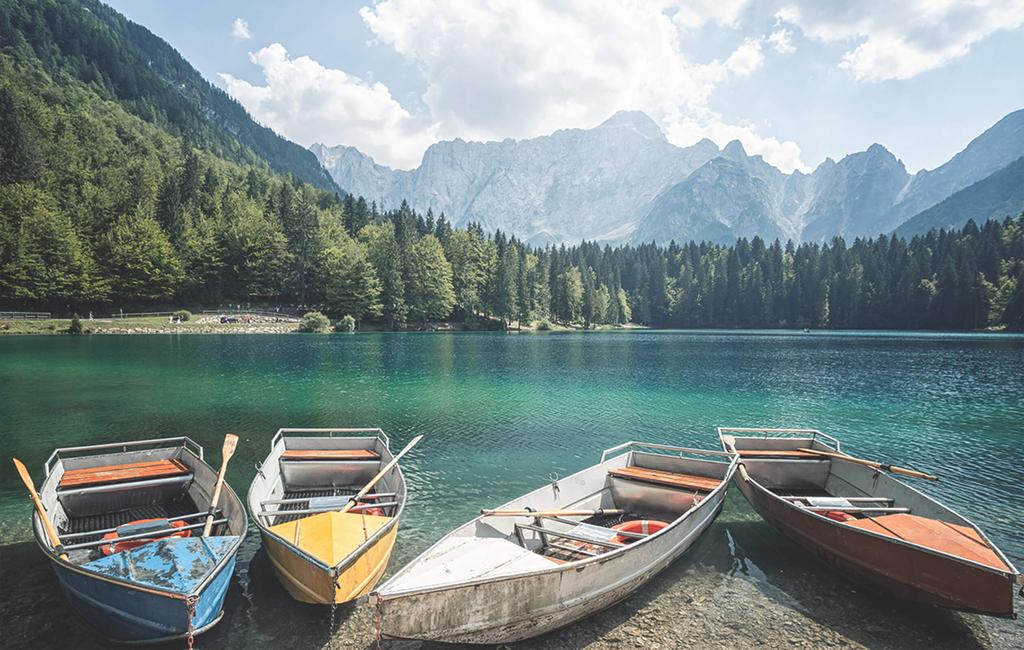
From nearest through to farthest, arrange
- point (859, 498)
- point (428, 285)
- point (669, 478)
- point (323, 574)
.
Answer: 1. point (323, 574)
2. point (859, 498)
3. point (669, 478)
4. point (428, 285)

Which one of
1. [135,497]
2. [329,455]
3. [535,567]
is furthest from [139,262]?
[535,567]

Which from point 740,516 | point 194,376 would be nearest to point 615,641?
point 740,516

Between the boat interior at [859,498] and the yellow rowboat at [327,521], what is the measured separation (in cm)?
976

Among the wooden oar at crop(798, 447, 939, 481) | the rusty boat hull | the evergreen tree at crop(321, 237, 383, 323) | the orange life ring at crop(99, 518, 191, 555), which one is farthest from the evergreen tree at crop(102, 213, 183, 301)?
the wooden oar at crop(798, 447, 939, 481)

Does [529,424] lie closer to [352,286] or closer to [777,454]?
[777,454]

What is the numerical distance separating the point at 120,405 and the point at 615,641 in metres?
32.2

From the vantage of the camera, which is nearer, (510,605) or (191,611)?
(191,611)

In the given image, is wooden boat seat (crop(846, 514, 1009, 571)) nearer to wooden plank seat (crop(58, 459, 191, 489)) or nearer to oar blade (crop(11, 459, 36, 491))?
wooden plank seat (crop(58, 459, 191, 489))

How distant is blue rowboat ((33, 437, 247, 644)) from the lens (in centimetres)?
786

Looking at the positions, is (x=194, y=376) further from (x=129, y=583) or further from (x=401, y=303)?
(x=401, y=303)

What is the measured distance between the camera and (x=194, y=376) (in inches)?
1603

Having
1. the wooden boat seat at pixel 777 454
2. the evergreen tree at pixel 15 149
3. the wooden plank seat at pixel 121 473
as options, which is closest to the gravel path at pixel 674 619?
the wooden plank seat at pixel 121 473

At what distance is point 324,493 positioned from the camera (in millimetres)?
14602

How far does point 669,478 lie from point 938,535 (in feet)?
19.1
